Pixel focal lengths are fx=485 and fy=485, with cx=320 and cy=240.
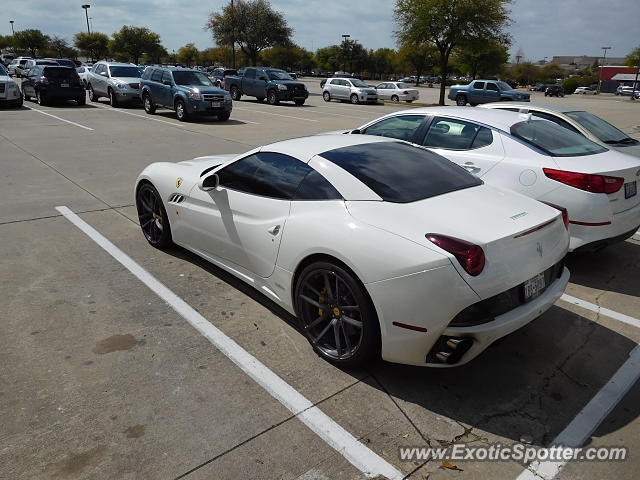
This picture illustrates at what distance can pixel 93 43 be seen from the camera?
79250 mm

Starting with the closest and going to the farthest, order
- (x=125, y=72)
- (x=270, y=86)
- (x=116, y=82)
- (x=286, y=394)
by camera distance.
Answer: (x=286, y=394)
(x=116, y=82)
(x=125, y=72)
(x=270, y=86)

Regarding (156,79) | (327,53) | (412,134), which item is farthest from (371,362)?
(327,53)

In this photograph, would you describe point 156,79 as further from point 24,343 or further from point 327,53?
point 327,53

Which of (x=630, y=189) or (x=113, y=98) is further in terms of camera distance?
(x=113, y=98)

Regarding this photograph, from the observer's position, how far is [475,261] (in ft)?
8.79

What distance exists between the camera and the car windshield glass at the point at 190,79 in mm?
16936

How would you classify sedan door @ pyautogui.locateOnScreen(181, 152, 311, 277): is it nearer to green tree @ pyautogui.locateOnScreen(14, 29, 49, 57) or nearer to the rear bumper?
the rear bumper

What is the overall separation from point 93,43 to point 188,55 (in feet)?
91.7

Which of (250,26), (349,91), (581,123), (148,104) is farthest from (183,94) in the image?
(250,26)

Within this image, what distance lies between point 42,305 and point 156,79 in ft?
51.6

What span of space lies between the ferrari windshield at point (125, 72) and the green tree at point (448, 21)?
→ 17693 millimetres

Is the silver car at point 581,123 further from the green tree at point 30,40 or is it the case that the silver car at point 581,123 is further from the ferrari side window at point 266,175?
the green tree at point 30,40

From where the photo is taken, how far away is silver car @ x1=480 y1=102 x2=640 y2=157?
666 cm

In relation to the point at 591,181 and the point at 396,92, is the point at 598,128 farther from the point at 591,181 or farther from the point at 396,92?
the point at 396,92
